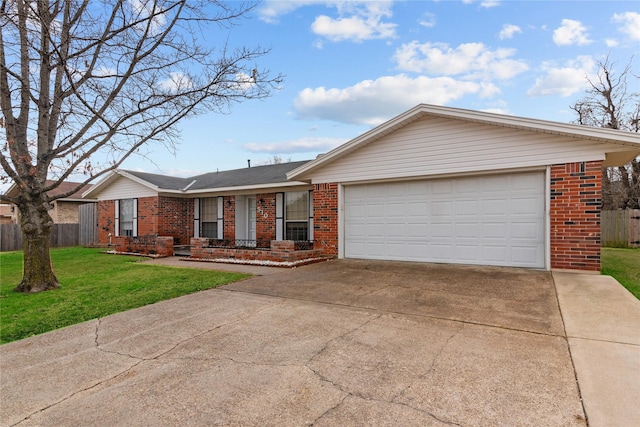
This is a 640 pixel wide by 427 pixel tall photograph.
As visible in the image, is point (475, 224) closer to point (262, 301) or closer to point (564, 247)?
point (564, 247)

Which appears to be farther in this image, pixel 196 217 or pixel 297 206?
pixel 196 217

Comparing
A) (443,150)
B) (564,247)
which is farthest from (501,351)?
(443,150)

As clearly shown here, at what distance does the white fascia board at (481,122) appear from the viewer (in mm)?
6715

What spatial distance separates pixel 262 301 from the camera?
218 inches

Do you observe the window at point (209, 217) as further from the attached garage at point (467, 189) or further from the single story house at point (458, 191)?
the attached garage at point (467, 189)

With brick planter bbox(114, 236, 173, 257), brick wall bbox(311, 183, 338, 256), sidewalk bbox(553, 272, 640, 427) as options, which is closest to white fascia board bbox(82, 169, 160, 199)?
brick planter bbox(114, 236, 173, 257)

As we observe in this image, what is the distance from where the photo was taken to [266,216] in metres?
13.1

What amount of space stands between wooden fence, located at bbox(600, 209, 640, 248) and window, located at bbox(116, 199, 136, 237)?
20762 millimetres

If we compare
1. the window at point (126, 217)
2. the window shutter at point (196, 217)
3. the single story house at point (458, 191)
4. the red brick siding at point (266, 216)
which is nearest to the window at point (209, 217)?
the window shutter at point (196, 217)

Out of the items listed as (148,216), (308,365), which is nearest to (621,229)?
(308,365)

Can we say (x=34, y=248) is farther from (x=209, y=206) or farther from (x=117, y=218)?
(x=117, y=218)

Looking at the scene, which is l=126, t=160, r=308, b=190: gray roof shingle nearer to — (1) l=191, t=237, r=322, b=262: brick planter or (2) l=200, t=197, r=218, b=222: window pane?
(2) l=200, t=197, r=218, b=222: window pane

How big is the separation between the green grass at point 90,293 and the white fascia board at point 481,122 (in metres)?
4.54

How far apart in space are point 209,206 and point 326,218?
657 centimetres
